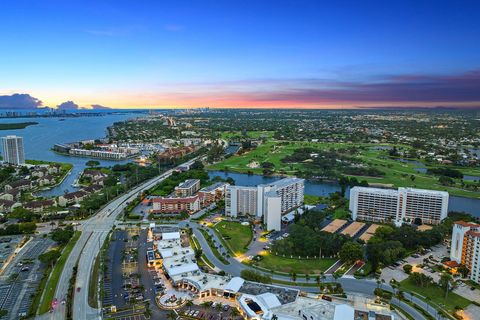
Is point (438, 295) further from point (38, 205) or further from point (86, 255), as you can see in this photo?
point (38, 205)

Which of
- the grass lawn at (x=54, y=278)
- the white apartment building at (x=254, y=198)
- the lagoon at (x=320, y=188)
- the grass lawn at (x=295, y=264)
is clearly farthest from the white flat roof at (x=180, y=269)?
the lagoon at (x=320, y=188)

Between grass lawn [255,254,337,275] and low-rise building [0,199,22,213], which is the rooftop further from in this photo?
grass lawn [255,254,337,275]

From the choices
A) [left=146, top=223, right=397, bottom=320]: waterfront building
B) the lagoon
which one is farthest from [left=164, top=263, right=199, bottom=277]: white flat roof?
the lagoon

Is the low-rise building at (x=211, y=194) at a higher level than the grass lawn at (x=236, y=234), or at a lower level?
higher

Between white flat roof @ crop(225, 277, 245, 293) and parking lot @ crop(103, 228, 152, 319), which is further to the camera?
white flat roof @ crop(225, 277, 245, 293)

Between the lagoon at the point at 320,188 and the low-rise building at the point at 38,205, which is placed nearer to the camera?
the low-rise building at the point at 38,205

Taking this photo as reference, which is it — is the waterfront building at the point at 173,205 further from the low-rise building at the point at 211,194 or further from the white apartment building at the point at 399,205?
the white apartment building at the point at 399,205
